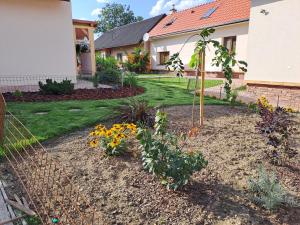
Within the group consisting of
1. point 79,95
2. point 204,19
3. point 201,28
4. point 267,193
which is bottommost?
point 267,193

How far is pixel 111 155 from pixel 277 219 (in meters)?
2.11

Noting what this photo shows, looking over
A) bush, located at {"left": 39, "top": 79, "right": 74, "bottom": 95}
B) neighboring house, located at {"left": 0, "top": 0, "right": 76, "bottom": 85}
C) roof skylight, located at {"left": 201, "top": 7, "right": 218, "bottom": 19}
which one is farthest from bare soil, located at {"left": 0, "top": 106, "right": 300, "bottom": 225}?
roof skylight, located at {"left": 201, "top": 7, "right": 218, "bottom": 19}

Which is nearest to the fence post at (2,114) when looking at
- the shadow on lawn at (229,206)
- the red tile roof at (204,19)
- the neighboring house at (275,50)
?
the shadow on lawn at (229,206)

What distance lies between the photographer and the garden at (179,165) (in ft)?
7.97

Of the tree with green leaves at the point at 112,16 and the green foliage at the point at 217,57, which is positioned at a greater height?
the tree with green leaves at the point at 112,16

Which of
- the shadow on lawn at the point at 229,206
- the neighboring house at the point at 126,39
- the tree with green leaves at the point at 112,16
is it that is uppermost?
the tree with green leaves at the point at 112,16

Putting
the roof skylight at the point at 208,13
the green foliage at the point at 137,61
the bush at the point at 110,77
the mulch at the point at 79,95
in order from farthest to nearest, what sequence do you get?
the green foliage at the point at 137,61 → the roof skylight at the point at 208,13 → the bush at the point at 110,77 → the mulch at the point at 79,95

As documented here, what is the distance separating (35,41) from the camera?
376 inches

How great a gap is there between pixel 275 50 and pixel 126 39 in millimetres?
19652

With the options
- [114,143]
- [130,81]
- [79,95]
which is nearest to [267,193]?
[114,143]

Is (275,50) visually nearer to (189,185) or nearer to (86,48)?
(189,185)

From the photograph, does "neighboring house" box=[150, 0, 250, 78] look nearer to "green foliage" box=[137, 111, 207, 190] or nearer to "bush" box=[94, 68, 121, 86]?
"bush" box=[94, 68, 121, 86]

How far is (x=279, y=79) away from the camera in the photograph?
7.53 m

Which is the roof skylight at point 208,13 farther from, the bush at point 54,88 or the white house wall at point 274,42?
the bush at point 54,88
